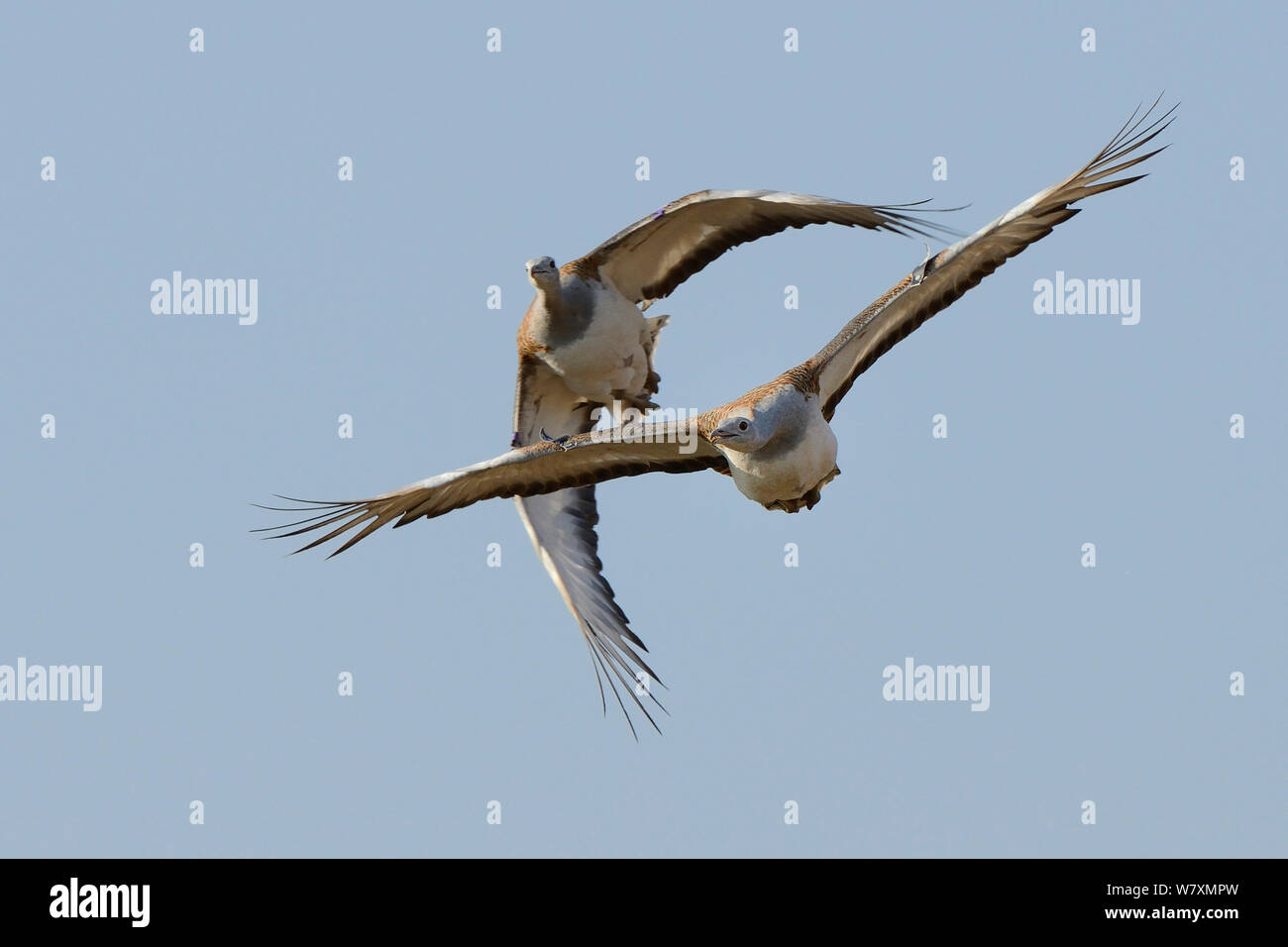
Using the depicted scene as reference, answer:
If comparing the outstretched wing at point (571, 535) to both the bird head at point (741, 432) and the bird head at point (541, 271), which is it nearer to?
the bird head at point (541, 271)

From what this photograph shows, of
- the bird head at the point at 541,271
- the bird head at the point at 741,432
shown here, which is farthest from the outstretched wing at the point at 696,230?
the bird head at the point at 741,432

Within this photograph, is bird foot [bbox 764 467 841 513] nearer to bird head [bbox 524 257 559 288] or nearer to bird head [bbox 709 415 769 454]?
bird head [bbox 709 415 769 454]

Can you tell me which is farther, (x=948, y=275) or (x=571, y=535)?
(x=571, y=535)

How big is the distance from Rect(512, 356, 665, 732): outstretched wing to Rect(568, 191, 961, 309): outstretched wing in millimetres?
1636

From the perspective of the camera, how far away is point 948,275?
22.6 meters

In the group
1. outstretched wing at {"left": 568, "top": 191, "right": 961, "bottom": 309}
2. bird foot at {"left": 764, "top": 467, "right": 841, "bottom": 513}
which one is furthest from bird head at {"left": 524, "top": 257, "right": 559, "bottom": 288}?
bird foot at {"left": 764, "top": 467, "right": 841, "bottom": 513}

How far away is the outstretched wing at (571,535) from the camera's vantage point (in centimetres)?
2795

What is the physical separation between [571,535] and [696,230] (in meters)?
5.01

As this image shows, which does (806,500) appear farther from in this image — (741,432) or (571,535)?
(571,535)

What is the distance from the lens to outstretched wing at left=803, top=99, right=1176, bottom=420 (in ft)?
71.9

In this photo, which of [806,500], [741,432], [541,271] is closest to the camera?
[741,432]

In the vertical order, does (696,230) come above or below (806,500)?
above

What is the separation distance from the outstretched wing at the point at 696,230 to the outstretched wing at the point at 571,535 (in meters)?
1.64

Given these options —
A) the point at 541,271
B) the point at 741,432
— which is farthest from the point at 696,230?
the point at 741,432
